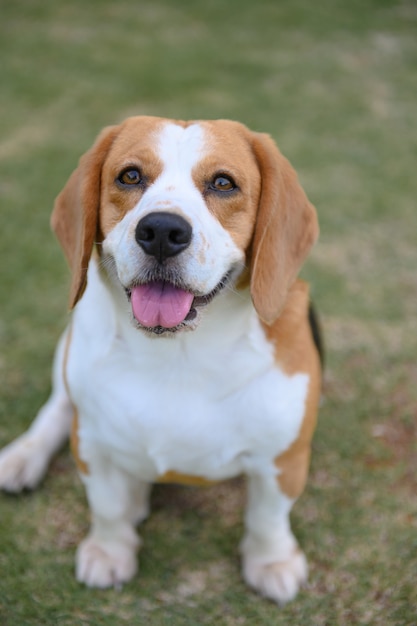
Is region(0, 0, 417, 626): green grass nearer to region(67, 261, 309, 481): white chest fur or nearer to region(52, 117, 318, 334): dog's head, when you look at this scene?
region(67, 261, 309, 481): white chest fur

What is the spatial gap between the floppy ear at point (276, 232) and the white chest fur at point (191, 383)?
15cm

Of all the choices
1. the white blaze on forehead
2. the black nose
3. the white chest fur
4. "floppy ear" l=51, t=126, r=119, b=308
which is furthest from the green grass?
the white blaze on forehead

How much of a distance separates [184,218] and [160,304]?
0.30 m

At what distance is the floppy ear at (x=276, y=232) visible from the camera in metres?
2.15

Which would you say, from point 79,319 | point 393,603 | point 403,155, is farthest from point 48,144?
point 393,603

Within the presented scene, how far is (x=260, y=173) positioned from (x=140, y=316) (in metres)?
0.69

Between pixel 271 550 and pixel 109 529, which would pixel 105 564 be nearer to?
pixel 109 529

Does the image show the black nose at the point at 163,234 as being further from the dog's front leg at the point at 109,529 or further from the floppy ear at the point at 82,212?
the dog's front leg at the point at 109,529

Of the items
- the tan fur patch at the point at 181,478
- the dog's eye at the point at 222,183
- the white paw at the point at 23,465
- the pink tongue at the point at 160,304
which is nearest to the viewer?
the pink tongue at the point at 160,304

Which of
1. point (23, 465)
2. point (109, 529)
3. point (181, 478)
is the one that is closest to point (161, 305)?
point (181, 478)

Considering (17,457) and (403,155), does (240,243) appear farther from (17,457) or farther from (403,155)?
(403,155)

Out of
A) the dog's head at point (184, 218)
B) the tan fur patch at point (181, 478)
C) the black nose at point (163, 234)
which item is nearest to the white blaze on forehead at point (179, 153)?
the dog's head at point (184, 218)

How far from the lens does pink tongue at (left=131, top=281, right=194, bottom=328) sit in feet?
6.79

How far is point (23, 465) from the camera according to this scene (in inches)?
124
